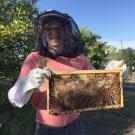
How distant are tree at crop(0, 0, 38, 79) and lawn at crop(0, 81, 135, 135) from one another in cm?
61

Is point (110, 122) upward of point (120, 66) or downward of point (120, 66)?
downward

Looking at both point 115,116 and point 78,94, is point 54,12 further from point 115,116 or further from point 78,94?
point 115,116

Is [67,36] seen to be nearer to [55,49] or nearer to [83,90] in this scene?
[55,49]

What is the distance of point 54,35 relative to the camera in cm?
372

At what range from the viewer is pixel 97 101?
3.83 meters

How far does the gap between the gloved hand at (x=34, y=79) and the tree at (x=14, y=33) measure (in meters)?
3.98

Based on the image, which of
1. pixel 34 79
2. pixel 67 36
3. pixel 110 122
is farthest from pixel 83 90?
pixel 110 122

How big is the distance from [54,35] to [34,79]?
59 cm

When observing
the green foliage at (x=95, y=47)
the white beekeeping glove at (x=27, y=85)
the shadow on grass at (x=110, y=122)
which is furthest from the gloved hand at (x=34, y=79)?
the green foliage at (x=95, y=47)

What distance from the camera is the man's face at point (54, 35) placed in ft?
12.2

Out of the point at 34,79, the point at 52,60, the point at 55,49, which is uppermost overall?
the point at 55,49

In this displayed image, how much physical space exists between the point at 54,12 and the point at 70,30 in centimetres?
32

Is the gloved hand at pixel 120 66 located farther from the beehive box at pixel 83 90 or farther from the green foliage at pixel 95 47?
the green foliage at pixel 95 47

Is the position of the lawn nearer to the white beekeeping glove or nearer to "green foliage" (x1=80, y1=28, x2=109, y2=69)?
the white beekeeping glove
